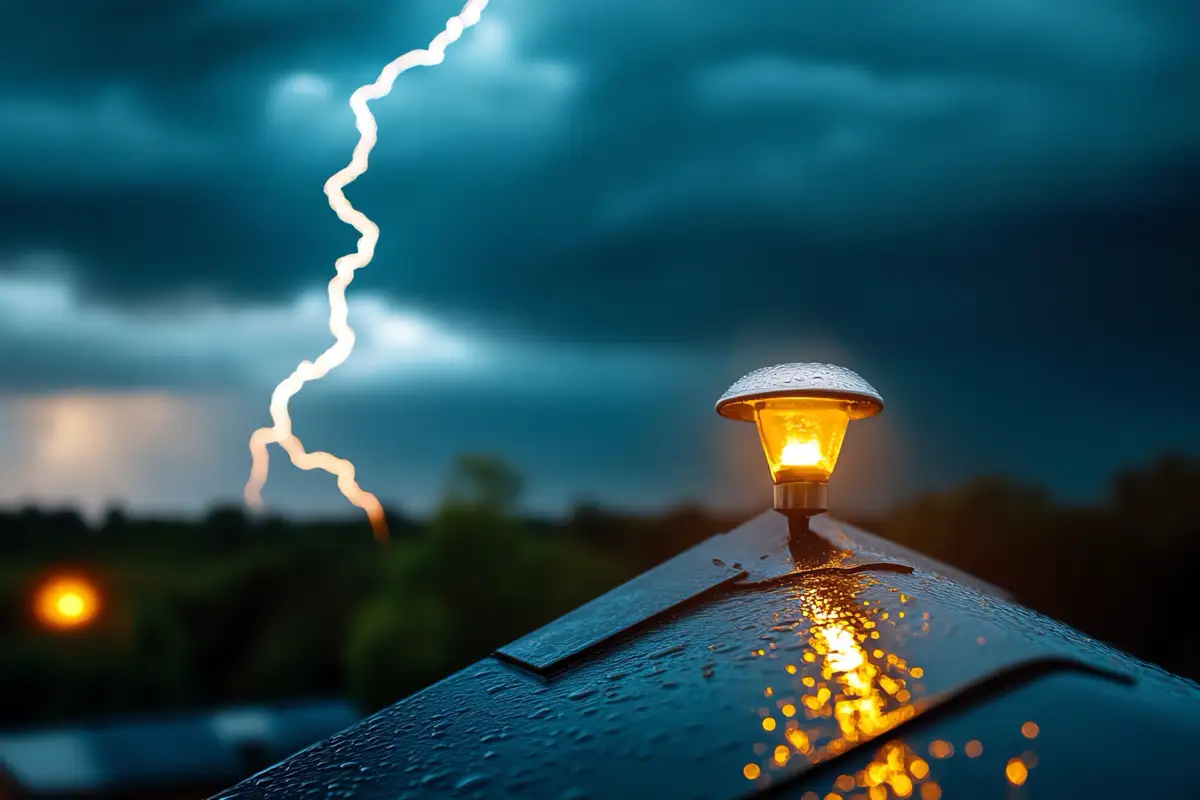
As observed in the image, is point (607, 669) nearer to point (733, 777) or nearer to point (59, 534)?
point (733, 777)

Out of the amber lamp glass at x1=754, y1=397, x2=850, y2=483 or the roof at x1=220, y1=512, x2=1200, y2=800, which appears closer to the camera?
the roof at x1=220, y1=512, x2=1200, y2=800

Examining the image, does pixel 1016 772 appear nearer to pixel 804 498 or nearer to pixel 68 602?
pixel 804 498

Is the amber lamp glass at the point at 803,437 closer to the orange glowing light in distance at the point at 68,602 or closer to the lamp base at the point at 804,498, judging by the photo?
the lamp base at the point at 804,498

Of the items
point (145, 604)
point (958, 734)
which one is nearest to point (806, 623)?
point (958, 734)

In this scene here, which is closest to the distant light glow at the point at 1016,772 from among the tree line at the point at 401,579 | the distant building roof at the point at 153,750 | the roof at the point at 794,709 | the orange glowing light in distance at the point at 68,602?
the roof at the point at 794,709

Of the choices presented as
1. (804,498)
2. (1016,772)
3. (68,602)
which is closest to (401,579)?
(68,602)

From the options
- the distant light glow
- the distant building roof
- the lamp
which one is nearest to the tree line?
the distant building roof

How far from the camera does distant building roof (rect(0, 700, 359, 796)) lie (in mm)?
14758

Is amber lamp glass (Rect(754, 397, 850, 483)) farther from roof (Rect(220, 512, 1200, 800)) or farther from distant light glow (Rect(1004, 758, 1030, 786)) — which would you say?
distant light glow (Rect(1004, 758, 1030, 786))

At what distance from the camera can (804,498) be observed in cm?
251

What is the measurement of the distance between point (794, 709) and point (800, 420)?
45.5 inches

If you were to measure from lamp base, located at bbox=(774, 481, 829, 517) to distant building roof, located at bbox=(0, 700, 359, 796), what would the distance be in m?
14.3

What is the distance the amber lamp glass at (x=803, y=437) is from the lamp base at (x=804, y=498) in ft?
0.08

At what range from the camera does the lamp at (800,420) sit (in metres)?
2.45
